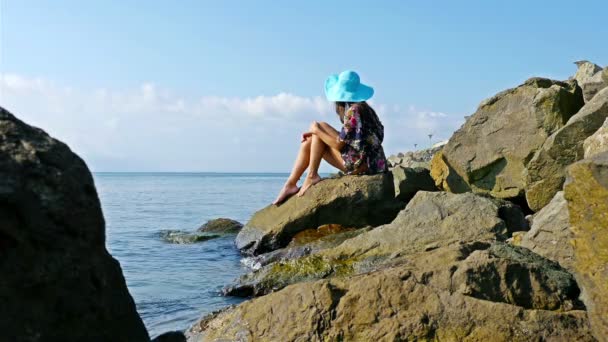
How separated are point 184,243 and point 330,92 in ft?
16.1

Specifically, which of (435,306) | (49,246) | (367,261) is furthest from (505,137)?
(49,246)

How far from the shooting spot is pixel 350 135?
10.4m

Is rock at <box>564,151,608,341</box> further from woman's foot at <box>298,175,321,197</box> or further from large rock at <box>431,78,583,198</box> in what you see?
large rock at <box>431,78,583,198</box>

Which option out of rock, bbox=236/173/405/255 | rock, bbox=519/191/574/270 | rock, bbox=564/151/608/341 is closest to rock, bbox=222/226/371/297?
rock, bbox=236/173/405/255

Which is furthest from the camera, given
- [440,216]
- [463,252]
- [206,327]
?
[440,216]

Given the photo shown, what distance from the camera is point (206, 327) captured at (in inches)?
224

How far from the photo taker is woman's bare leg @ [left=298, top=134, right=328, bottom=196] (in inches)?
419

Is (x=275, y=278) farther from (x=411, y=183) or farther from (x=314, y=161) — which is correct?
(x=411, y=183)

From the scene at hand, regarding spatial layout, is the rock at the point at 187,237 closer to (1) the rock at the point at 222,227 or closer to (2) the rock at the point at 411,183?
(1) the rock at the point at 222,227

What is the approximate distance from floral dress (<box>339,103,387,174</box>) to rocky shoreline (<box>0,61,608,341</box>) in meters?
0.22

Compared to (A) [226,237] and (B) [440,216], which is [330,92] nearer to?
(B) [440,216]

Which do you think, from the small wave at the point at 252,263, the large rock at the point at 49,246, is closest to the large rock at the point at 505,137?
the small wave at the point at 252,263

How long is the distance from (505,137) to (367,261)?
5142 millimetres

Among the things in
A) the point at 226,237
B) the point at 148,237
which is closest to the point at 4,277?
the point at 226,237
